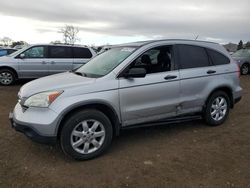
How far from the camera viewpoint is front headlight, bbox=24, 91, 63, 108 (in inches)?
172

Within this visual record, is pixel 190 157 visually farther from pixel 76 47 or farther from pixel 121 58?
pixel 76 47

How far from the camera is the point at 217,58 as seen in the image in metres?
6.26

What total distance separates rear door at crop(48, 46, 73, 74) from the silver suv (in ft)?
21.6

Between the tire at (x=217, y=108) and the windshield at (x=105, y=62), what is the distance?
6.41 ft

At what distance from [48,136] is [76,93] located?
711mm

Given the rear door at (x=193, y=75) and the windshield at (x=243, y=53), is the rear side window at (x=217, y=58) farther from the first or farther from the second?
the windshield at (x=243, y=53)

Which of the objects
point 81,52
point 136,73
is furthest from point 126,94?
point 81,52

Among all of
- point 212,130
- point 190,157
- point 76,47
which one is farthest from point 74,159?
point 76,47

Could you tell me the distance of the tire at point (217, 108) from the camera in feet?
19.9

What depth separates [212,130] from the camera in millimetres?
6055

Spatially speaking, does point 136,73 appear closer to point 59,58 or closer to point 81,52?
point 59,58

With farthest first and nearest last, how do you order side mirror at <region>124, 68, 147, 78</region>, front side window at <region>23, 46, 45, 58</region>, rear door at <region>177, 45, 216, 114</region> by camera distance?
front side window at <region>23, 46, 45, 58</region> < rear door at <region>177, 45, 216, 114</region> < side mirror at <region>124, 68, 147, 78</region>

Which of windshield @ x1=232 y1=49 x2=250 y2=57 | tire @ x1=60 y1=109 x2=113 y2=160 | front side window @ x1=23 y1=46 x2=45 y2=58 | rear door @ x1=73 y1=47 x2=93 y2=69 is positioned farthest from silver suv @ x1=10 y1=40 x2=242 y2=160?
windshield @ x1=232 y1=49 x2=250 y2=57

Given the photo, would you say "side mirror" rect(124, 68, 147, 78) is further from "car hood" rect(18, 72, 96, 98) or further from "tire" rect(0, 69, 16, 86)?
"tire" rect(0, 69, 16, 86)
